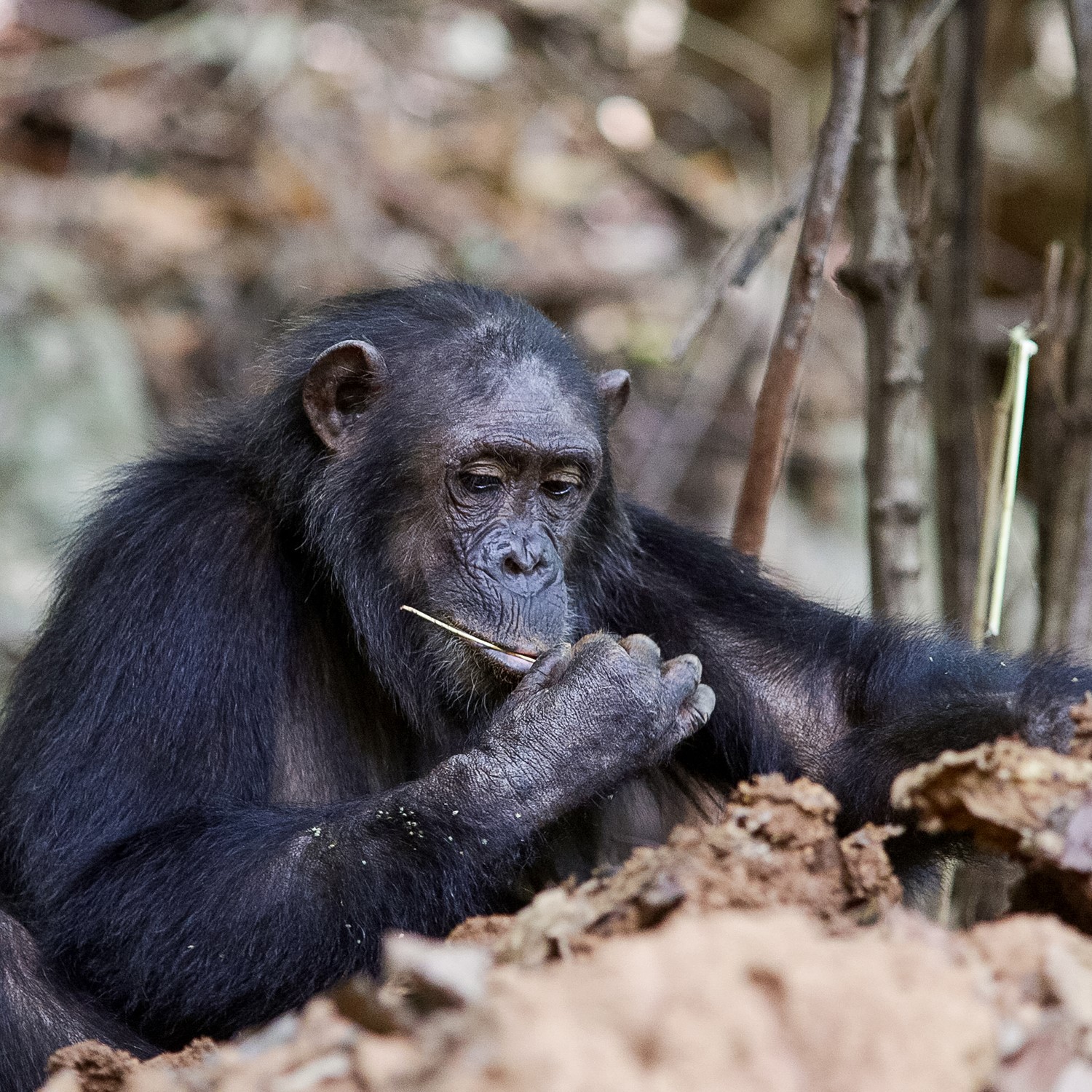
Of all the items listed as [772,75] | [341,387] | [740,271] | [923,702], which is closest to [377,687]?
[341,387]

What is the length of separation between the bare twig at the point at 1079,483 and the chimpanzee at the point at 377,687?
3.11ft

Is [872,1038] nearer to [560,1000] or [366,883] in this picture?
[560,1000]

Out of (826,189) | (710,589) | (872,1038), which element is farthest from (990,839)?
(826,189)

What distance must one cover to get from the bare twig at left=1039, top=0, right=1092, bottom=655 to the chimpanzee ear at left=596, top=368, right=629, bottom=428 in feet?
4.90

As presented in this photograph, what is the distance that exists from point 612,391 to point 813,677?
3.86 feet

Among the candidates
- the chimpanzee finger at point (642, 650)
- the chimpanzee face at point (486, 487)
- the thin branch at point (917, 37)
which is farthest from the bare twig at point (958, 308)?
the chimpanzee finger at point (642, 650)

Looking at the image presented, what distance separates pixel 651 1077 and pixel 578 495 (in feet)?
9.13

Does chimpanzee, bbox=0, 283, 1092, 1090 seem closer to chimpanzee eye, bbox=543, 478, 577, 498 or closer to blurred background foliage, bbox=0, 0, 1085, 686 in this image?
chimpanzee eye, bbox=543, 478, 577, 498

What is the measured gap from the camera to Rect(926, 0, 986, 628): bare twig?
5441 mm

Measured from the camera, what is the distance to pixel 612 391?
4848 mm

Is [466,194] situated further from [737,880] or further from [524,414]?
[737,880]

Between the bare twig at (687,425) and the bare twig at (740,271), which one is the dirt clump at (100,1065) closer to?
the bare twig at (740,271)

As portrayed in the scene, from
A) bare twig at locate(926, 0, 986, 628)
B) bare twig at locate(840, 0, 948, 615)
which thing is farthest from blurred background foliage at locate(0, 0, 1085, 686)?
bare twig at locate(840, 0, 948, 615)

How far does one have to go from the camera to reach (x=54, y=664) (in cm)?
413
